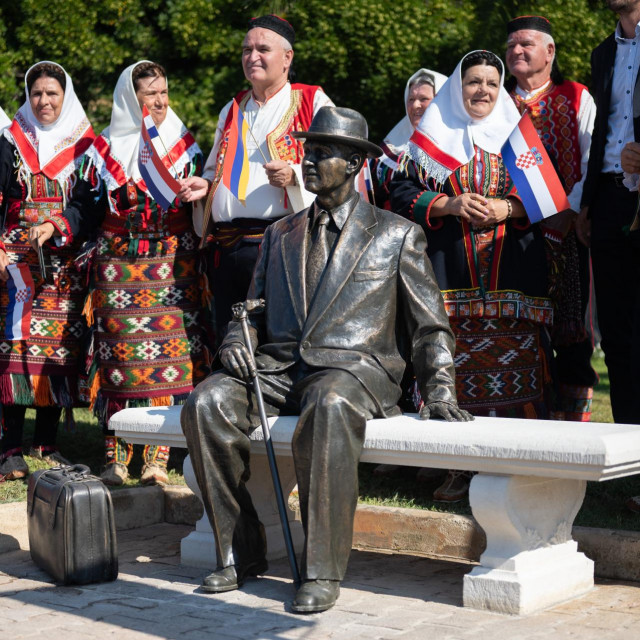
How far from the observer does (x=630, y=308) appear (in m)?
5.96

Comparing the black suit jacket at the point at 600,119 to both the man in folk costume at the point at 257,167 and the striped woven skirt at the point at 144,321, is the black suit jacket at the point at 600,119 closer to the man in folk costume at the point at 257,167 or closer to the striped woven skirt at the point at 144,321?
the man in folk costume at the point at 257,167

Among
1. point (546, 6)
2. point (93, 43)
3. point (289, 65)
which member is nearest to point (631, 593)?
point (289, 65)

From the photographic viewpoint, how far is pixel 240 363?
16.1ft

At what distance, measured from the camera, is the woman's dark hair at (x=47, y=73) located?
23.5 feet

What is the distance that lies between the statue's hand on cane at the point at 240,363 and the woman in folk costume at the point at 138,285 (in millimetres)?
1934

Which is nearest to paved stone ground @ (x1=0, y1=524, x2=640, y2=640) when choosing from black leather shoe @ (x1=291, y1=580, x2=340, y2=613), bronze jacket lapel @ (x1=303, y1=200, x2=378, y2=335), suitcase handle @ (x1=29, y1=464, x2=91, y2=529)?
black leather shoe @ (x1=291, y1=580, x2=340, y2=613)

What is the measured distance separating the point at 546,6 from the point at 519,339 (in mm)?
5770

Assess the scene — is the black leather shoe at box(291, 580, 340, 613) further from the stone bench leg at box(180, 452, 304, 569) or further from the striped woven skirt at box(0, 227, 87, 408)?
the striped woven skirt at box(0, 227, 87, 408)

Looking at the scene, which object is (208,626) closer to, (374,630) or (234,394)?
A: (374,630)

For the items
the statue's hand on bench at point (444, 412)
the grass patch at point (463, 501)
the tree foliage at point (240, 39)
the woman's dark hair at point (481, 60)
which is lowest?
the grass patch at point (463, 501)

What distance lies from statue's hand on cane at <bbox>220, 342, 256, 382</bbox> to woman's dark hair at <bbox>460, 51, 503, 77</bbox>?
221 cm

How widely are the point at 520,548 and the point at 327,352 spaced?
3.69 feet

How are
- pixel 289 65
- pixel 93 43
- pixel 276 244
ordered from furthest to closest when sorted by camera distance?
pixel 93 43 < pixel 289 65 < pixel 276 244

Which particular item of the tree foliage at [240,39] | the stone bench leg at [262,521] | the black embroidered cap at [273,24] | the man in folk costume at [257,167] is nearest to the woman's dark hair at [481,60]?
the man in folk costume at [257,167]
